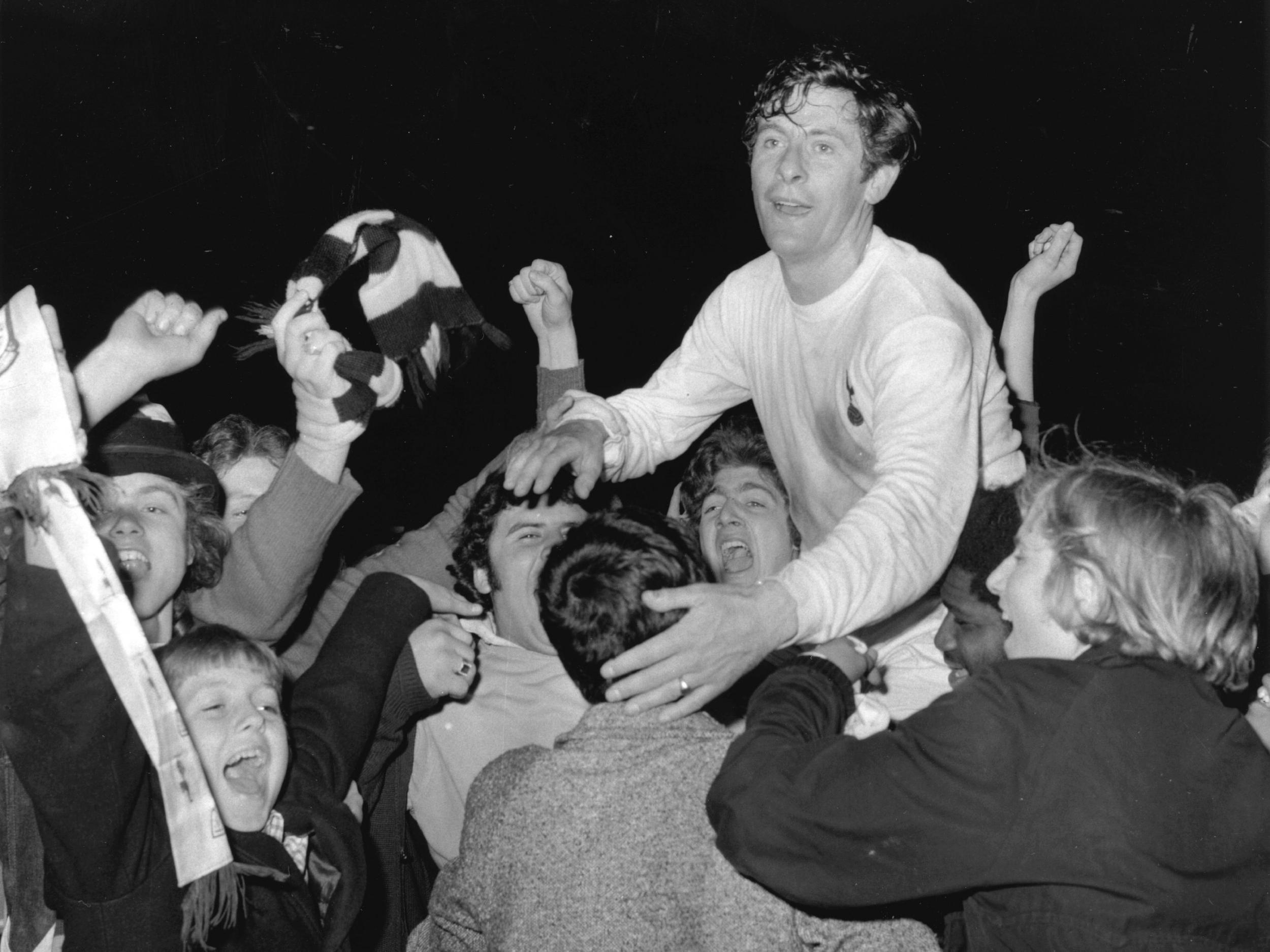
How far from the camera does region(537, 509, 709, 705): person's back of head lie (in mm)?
1586

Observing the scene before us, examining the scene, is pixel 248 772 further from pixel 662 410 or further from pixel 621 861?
pixel 662 410

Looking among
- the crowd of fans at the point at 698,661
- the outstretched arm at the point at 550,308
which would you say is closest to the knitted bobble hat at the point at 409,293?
the crowd of fans at the point at 698,661

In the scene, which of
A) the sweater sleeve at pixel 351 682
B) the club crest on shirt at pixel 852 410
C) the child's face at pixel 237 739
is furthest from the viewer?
the club crest on shirt at pixel 852 410

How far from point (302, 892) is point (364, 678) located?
1.20 feet

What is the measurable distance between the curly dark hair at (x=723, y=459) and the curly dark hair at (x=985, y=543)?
58 centimetres

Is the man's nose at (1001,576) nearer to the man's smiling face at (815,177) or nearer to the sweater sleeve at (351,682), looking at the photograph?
the man's smiling face at (815,177)

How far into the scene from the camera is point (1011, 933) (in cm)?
141

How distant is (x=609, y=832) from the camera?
148 cm

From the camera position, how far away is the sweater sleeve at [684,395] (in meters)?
2.37

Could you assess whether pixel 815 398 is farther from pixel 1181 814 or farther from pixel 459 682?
pixel 1181 814

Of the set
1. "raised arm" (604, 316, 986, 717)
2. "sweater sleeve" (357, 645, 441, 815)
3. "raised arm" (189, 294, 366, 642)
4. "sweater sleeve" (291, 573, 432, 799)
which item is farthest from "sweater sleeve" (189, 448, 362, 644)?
"raised arm" (604, 316, 986, 717)

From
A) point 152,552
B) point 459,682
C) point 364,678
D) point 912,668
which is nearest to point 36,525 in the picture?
point 152,552

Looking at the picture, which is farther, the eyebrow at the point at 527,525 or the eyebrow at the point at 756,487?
the eyebrow at the point at 756,487

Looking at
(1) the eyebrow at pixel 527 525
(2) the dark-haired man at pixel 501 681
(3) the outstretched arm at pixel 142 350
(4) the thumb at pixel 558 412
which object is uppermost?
(3) the outstretched arm at pixel 142 350
